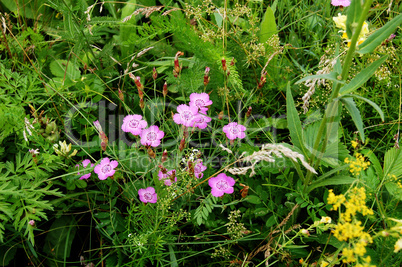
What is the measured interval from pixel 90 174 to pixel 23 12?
4.55 feet

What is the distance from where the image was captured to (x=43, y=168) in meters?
1.47

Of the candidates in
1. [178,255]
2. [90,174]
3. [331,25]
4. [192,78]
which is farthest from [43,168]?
[331,25]

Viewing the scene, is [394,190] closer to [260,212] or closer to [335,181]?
[335,181]

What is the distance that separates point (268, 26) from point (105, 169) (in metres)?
1.25

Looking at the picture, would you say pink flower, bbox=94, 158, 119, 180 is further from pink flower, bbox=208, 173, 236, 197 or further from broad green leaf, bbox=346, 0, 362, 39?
broad green leaf, bbox=346, 0, 362, 39

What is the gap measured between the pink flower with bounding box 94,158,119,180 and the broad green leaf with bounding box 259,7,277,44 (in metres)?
1.16

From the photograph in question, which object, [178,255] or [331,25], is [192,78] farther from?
[331,25]

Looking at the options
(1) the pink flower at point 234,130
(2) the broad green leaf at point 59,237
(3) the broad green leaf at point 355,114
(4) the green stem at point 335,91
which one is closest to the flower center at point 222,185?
(1) the pink flower at point 234,130

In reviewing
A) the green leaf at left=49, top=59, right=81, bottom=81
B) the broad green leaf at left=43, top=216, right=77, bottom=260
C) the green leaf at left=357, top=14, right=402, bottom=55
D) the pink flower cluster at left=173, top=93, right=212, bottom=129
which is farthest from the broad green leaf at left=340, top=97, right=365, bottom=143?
the green leaf at left=49, top=59, right=81, bottom=81

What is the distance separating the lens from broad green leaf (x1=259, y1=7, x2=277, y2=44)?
1955 mm

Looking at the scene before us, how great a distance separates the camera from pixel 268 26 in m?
1.97

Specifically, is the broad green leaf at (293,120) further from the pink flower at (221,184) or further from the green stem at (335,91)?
the pink flower at (221,184)

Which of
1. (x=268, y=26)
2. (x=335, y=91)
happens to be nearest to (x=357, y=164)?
(x=335, y=91)

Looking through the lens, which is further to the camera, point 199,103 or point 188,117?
point 199,103
